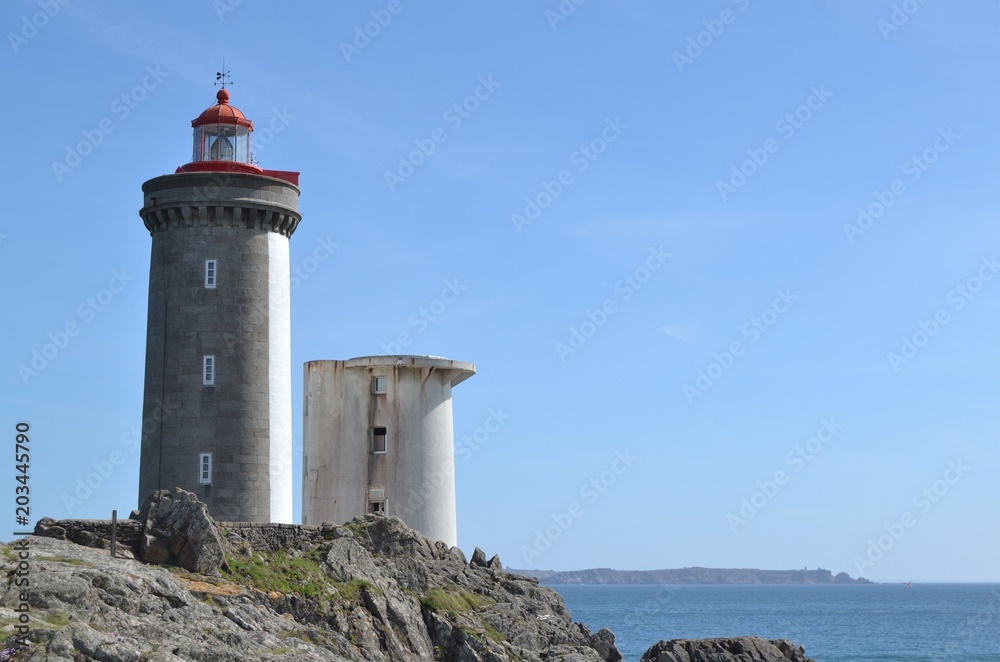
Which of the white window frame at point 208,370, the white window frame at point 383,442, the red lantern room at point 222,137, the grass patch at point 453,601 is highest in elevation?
the red lantern room at point 222,137

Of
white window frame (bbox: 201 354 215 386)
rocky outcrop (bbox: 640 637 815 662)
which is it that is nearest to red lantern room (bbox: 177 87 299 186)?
white window frame (bbox: 201 354 215 386)

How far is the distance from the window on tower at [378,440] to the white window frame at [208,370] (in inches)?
164

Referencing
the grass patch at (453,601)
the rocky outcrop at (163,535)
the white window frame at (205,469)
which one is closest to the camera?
the rocky outcrop at (163,535)

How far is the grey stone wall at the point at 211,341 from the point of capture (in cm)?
2812

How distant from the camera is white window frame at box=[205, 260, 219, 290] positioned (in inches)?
1129

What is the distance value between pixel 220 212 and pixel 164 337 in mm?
3097

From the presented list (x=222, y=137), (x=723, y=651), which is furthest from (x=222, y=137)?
(x=723, y=651)

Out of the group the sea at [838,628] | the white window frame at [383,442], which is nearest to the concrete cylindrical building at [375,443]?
the white window frame at [383,442]

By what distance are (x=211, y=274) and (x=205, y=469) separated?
4.38 metres

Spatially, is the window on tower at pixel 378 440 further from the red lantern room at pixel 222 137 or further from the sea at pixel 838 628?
the sea at pixel 838 628

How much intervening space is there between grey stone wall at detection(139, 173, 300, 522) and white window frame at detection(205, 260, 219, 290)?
0.25 ft

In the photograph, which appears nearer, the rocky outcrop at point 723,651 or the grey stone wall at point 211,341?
the grey stone wall at point 211,341

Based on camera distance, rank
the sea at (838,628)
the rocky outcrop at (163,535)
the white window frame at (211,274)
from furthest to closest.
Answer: the sea at (838,628) → the white window frame at (211,274) → the rocky outcrop at (163,535)

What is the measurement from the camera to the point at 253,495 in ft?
92.5
